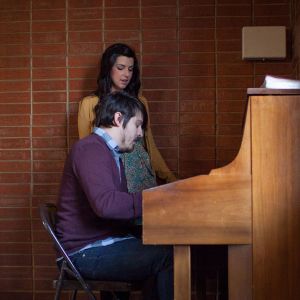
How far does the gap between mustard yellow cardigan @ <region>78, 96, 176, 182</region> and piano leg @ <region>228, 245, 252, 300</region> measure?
135 cm

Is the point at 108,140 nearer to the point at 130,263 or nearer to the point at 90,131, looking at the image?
the point at 130,263

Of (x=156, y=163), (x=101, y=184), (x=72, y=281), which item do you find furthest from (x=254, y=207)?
(x=156, y=163)

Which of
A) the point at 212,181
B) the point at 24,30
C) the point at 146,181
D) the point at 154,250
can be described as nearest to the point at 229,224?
the point at 212,181

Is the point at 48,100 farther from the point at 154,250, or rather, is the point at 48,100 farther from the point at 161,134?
the point at 154,250

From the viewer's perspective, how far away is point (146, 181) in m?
→ 2.77

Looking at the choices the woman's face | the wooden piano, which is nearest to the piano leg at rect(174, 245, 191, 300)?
the wooden piano

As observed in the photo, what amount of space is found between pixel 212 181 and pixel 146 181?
105 centimetres

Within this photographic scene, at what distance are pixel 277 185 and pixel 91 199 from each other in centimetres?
63

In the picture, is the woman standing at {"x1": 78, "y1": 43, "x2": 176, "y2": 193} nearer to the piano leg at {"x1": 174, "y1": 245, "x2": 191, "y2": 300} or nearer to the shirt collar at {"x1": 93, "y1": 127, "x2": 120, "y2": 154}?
the shirt collar at {"x1": 93, "y1": 127, "x2": 120, "y2": 154}

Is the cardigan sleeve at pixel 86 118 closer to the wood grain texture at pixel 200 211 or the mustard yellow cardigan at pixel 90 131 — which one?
the mustard yellow cardigan at pixel 90 131

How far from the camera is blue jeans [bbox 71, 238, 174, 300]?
1.99m

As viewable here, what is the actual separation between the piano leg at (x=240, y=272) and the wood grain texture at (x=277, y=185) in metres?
0.04

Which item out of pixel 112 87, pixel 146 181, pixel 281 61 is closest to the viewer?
pixel 146 181

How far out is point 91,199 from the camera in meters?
1.96
